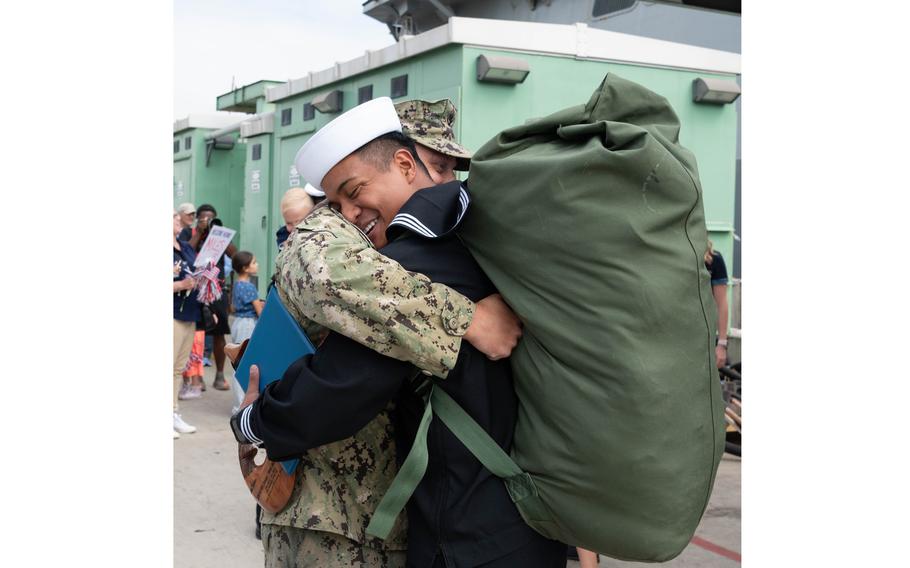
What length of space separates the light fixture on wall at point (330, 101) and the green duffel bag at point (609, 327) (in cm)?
852

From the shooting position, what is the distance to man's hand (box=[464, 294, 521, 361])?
1555 millimetres

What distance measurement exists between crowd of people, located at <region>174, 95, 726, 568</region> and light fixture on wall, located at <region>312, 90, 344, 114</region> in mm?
8159

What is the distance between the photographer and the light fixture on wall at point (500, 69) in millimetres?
7711

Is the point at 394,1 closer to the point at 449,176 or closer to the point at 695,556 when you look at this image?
the point at 695,556

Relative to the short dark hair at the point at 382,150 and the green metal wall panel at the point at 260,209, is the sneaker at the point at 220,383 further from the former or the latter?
the short dark hair at the point at 382,150

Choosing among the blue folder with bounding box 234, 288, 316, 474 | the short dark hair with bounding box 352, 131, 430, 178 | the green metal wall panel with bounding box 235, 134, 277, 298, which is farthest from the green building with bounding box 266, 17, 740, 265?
the blue folder with bounding box 234, 288, 316, 474

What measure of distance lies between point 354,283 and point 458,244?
258 millimetres

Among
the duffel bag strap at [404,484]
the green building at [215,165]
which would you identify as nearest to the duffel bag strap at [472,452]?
the duffel bag strap at [404,484]

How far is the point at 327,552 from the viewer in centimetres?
174

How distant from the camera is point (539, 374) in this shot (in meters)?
1.53

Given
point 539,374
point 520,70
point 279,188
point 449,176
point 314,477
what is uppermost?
point 520,70

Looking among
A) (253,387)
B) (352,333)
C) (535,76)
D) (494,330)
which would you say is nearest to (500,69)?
(535,76)

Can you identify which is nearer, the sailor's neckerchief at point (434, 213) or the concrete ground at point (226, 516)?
the sailor's neckerchief at point (434, 213)

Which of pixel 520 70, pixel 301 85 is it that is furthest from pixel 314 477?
pixel 301 85
